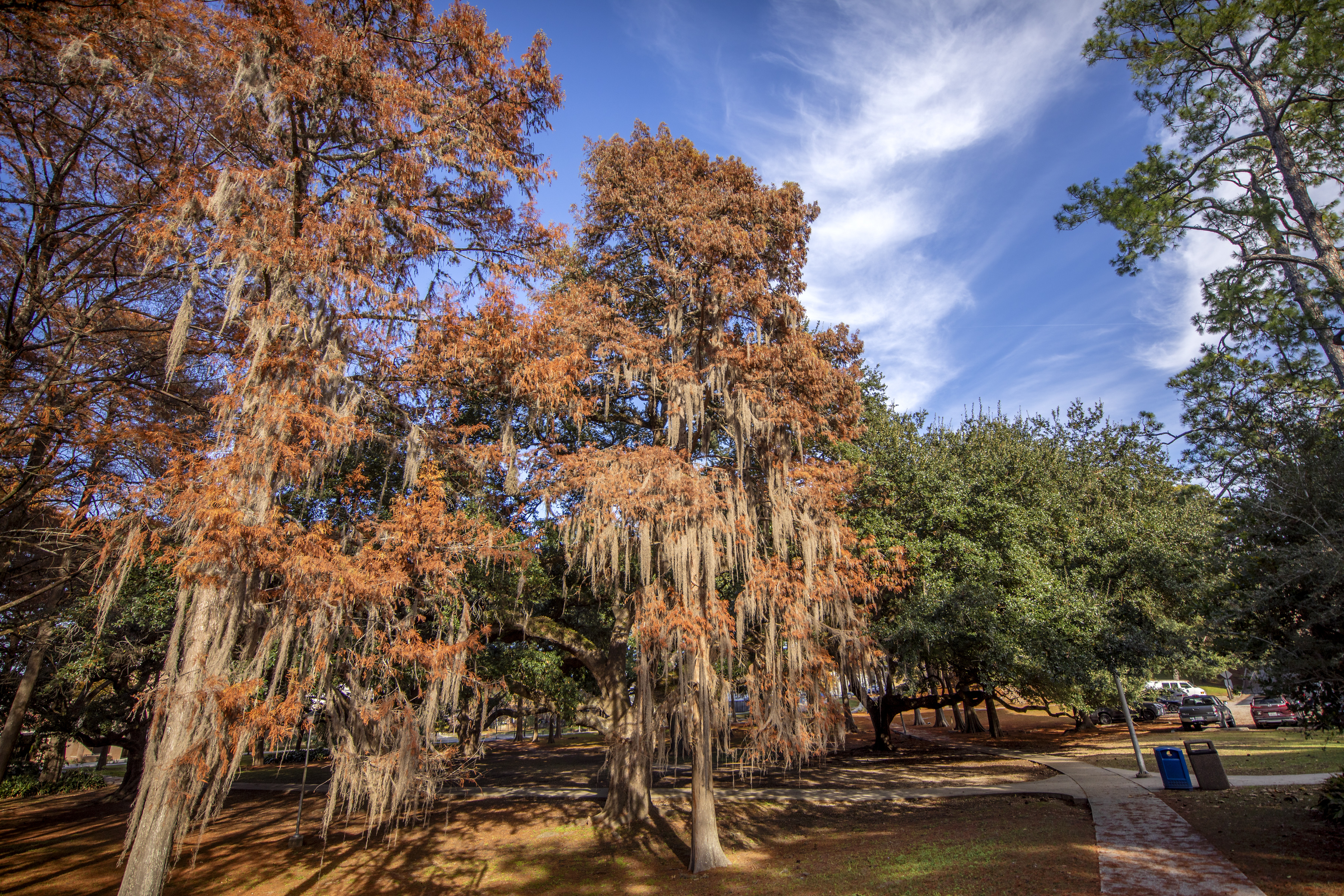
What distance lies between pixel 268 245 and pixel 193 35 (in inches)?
132

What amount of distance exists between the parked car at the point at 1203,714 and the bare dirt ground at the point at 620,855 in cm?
1690

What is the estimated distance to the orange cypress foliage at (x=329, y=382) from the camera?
7633 millimetres

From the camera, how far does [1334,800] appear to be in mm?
7730

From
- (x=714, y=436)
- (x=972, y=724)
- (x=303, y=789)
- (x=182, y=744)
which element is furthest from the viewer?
(x=972, y=724)

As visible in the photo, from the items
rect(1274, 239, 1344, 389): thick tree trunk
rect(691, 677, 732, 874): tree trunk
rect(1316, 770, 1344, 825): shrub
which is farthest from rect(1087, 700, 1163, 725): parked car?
rect(691, 677, 732, 874): tree trunk

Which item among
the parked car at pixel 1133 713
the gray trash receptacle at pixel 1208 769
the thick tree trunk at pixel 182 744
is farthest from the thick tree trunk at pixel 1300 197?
the parked car at pixel 1133 713

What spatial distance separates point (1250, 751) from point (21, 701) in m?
30.7

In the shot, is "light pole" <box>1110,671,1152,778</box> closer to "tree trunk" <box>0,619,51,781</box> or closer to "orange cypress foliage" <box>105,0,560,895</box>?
"orange cypress foliage" <box>105,0,560,895</box>

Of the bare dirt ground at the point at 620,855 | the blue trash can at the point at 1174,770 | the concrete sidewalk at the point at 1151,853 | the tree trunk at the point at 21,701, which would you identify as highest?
the tree trunk at the point at 21,701

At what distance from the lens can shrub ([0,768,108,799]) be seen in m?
19.4

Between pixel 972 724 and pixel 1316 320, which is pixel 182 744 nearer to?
pixel 1316 320

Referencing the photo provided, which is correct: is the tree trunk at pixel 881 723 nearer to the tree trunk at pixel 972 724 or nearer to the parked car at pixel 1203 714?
the tree trunk at pixel 972 724

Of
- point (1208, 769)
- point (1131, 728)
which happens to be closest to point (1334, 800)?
point (1208, 769)

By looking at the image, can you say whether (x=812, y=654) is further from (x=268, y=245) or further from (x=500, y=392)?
(x=268, y=245)
